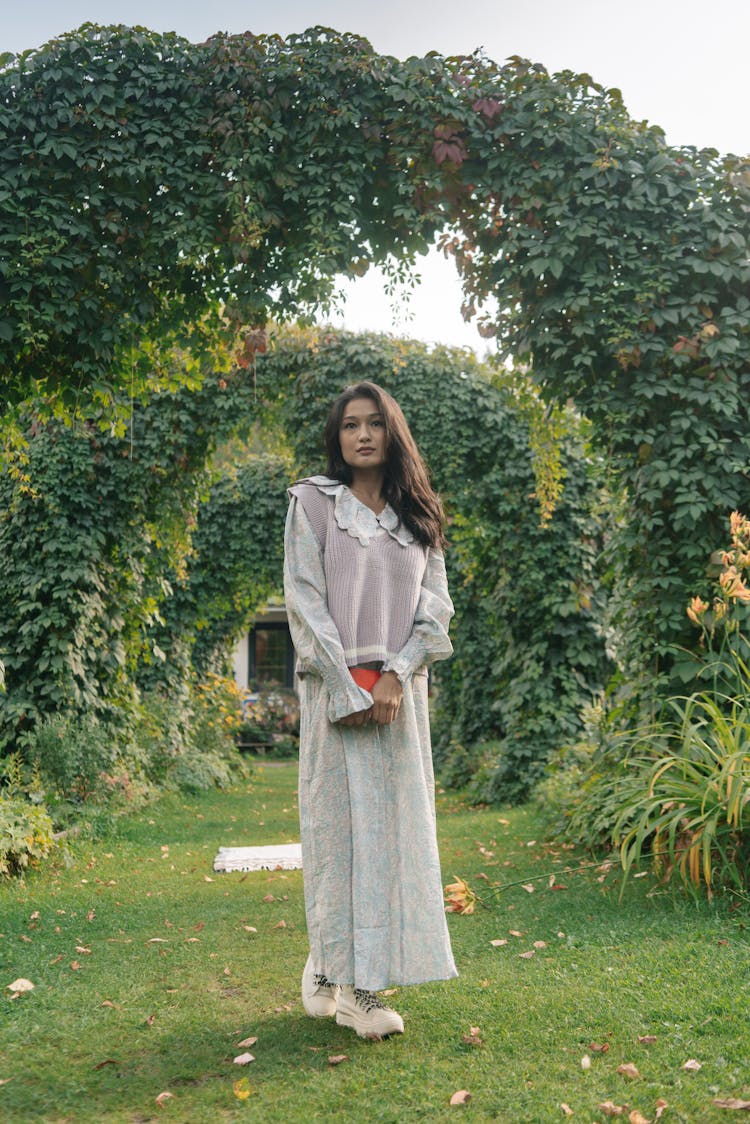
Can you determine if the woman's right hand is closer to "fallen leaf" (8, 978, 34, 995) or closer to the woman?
the woman

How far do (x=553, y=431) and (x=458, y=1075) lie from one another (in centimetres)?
433

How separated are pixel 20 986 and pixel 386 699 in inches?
71.8

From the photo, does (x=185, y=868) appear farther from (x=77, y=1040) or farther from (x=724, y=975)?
(x=724, y=975)

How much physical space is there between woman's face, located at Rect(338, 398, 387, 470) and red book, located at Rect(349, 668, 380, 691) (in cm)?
69

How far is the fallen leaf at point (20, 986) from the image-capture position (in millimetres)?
3342

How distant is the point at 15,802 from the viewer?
569cm

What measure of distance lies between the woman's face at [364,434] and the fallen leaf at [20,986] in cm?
221

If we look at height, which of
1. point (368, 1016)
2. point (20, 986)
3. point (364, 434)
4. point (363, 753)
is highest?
point (364, 434)

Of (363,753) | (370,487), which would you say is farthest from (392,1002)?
(370,487)

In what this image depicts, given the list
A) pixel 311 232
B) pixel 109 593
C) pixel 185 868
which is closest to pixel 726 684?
pixel 311 232

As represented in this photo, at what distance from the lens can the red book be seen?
111 inches

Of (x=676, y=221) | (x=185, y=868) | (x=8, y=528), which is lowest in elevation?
(x=185, y=868)

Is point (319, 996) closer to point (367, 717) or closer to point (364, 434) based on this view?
point (367, 717)

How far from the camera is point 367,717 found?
2787 millimetres
